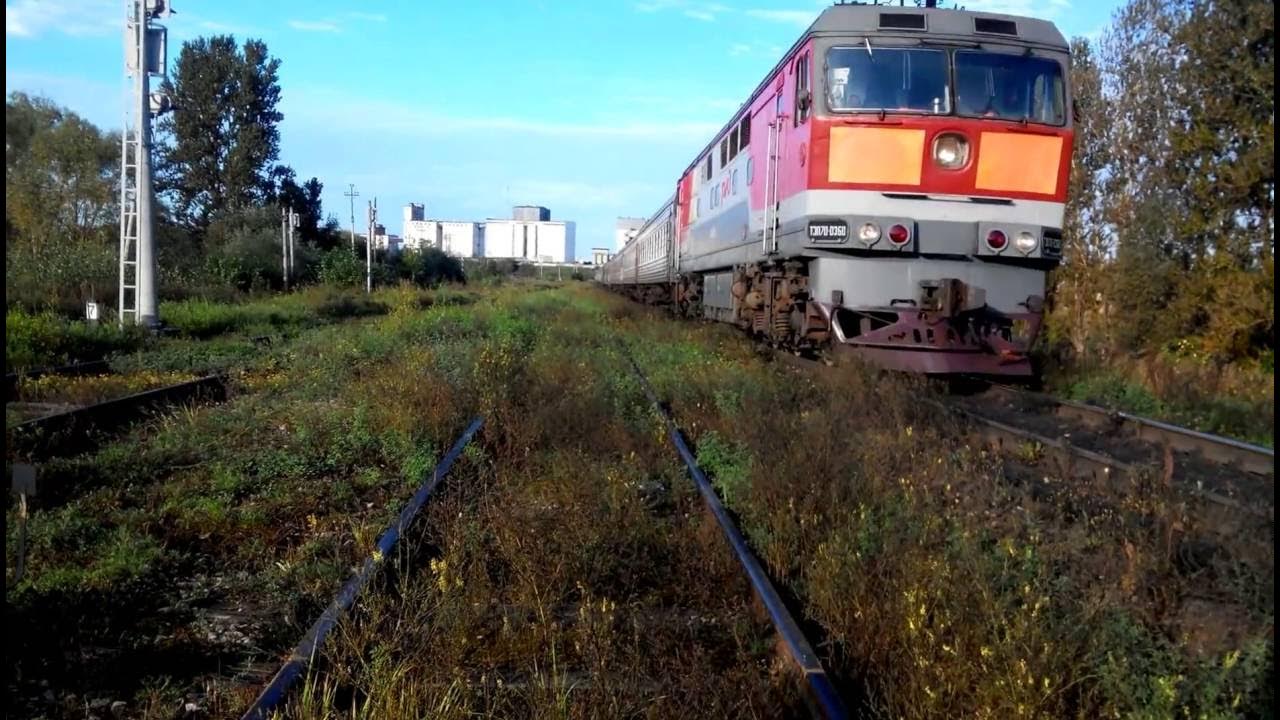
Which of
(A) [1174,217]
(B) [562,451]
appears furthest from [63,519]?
(A) [1174,217]

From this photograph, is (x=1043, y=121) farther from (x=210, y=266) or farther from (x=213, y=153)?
(x=213, y=153)

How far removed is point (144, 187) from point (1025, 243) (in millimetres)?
13889

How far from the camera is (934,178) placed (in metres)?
10.2

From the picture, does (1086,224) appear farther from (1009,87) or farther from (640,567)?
(640,567)

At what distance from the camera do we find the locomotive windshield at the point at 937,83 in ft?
33.4

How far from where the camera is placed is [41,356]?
13406 millimetres

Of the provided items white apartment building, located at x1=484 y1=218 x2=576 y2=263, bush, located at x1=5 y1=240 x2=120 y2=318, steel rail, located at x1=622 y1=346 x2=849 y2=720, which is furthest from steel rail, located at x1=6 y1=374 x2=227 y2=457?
white apartment building, located at x1=484 y1=218 x2=576 y2=263

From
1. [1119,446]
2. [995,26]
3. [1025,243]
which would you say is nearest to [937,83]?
[995,26]

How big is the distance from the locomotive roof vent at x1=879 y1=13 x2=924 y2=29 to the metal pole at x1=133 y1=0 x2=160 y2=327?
12.5 meters

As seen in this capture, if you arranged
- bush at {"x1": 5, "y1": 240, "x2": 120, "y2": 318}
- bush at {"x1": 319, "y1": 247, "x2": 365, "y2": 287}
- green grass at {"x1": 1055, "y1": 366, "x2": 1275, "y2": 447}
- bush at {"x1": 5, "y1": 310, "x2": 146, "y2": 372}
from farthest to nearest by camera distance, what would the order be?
bush at {"x1": 319, "y1": 247, "x2": 365, "y2": 287}, bush at {"x1": 5, "y1": 240, "x2": 120, "y2": 318}, bush at {"x1": 5, "y1": 310, "x2": 146, "y2": 372}, green grass at {"x1": 1055, "y1": 366, "x2": 1275, "y2": 447}

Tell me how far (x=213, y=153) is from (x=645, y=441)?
5514 cm

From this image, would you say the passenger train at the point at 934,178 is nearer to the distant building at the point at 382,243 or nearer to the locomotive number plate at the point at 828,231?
the locomotive number plate at the point at 828,231

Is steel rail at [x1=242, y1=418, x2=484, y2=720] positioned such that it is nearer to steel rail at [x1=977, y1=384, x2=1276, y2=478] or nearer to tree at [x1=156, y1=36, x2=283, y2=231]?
steel rail at [x1=977, y1=384, x2=1276, y2=478]

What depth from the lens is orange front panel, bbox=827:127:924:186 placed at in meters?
10.1
